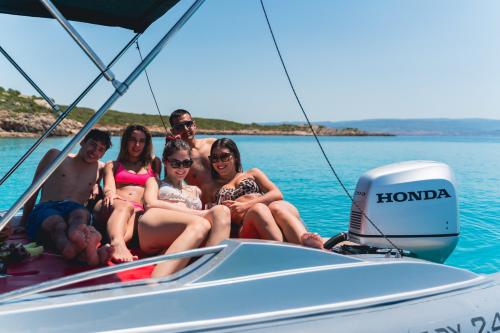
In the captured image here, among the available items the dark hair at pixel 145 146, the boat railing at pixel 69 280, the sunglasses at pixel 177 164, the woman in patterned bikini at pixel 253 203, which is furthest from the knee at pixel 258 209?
the dark hair at pixel 145 146

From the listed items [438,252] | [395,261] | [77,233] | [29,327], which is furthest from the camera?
[438,252]

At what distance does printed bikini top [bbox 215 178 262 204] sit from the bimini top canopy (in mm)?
1214

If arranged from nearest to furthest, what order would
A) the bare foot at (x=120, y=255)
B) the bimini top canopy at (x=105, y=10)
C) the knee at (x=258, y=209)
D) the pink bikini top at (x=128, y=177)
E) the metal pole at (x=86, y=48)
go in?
the metal pole at (x=86, y=48), the bare foot at (x=120, y=255), the knee at (x=258, y=209), the bimini top canopy at (x=105, y=10), the pink bikini top at (x=128, y=177)

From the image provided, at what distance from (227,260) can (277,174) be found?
13060 mm

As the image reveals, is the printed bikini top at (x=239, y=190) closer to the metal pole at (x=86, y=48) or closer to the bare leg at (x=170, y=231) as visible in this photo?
the bare leg at (x=170, y=231)

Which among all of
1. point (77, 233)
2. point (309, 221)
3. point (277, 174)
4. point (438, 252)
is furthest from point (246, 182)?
point (277, 174)

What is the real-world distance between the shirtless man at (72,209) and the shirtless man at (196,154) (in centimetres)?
60


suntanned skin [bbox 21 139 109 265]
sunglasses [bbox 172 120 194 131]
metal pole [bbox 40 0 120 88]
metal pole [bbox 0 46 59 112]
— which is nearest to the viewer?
metal pole [bbox 40 0 120 88]

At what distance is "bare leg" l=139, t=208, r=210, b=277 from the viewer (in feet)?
6.68

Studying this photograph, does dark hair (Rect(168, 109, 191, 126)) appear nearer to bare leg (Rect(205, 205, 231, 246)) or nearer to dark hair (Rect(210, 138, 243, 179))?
dark hair (Rect(210, 138, 243, 179))

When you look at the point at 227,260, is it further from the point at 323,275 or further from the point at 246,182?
the point at 246,182

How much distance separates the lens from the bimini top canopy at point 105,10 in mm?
2695

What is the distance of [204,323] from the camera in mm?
1474

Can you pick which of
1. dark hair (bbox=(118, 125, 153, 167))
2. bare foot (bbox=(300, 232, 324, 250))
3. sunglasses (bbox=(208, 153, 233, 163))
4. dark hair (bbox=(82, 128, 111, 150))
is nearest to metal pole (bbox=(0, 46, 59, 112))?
dark hair (bbox=(82, 128, 111, 150))
